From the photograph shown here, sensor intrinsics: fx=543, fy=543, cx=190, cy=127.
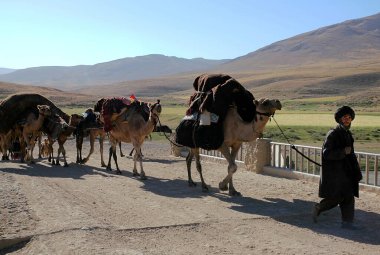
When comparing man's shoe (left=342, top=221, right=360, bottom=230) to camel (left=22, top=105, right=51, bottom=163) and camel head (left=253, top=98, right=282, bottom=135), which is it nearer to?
camel head (left=253, top=98, right=282, bottom=135)

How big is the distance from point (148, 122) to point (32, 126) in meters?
5.55

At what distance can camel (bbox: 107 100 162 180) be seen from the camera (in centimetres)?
1566

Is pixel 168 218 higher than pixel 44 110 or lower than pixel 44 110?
lower

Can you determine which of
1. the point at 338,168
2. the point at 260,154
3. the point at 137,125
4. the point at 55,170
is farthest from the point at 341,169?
the point at 55,170

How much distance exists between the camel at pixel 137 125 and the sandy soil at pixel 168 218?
3.20 feet

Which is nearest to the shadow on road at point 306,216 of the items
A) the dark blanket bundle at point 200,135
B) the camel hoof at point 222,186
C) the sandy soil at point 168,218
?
the sandy soil at point 168,218

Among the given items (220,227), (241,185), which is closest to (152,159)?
(241,185)

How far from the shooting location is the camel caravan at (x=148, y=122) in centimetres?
1262

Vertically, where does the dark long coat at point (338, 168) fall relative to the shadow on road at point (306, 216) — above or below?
above

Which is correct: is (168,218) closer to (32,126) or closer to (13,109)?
(32,126)

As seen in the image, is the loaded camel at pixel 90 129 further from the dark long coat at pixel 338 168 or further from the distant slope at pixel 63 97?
the distant slope at pixel 63 97

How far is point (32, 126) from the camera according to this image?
1922 cm

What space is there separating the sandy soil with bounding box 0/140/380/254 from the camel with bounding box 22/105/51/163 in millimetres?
3608

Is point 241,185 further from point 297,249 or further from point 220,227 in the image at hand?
point 297,249
